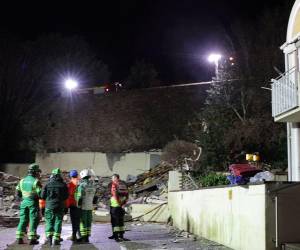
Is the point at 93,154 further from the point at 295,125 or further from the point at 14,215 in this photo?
the point at 295,125

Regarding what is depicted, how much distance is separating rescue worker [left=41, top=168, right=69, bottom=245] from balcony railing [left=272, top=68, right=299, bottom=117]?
24.1ft

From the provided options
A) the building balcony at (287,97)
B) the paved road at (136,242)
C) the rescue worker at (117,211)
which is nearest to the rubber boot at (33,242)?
the paved road at (136,242)

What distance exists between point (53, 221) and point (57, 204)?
40cm

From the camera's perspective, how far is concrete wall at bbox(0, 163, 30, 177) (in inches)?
1319

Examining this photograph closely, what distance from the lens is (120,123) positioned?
34500mm

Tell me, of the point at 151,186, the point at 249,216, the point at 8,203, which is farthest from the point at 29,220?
the point at 151,186

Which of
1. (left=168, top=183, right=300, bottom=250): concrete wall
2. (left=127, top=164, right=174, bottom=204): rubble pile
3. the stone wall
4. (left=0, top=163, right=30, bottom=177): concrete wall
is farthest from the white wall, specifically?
(left=0, top=163, right=30, bottom=177): concrete wall

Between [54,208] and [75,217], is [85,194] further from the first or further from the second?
[54,208]

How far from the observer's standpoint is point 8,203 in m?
23.0

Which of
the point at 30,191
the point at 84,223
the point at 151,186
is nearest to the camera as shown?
the point at 30,191

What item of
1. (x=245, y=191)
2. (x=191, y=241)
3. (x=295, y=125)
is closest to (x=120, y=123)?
(x=295, y=125)

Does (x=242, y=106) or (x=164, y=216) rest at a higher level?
(x=242, y=106)

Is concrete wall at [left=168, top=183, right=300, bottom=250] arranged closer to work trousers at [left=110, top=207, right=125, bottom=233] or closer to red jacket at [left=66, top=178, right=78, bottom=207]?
work trousers at [left=110, top=207, right=125, bottom=233]

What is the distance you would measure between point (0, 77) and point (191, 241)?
97.7 feet
